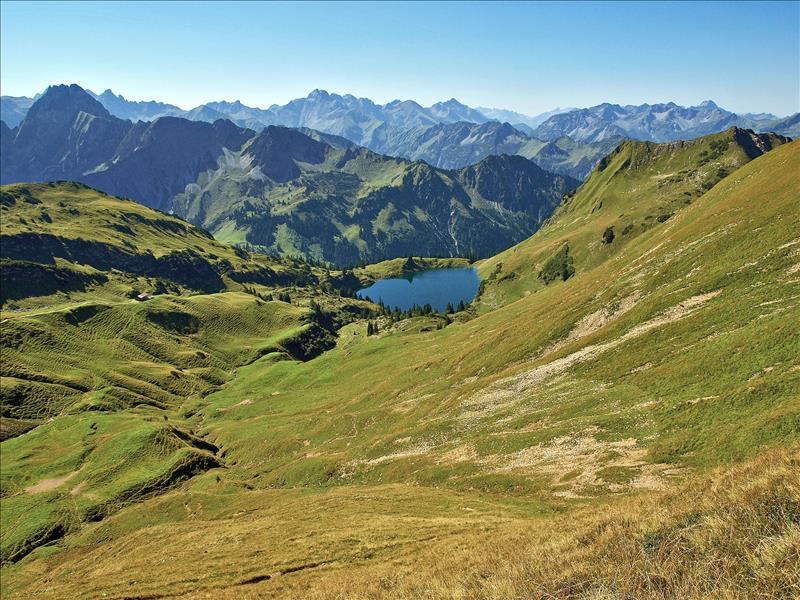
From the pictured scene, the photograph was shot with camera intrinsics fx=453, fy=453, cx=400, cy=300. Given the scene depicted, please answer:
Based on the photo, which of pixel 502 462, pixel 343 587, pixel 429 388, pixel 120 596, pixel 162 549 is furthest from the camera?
pixel 429 388

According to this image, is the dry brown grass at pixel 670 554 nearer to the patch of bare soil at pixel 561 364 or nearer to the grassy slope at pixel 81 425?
the patch of bare soil at pixel 561 364

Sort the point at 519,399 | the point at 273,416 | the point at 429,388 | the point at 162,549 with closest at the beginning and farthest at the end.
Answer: the point at 162,549, the point at 519,399, the point at 429,388, the point at 273,416

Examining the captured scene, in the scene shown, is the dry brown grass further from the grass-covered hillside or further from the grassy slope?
the grassy slope

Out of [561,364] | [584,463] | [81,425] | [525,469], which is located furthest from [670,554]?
[81,425]

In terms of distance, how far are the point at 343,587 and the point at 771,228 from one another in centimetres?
7473

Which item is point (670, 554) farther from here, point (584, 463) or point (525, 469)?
point (525, 469)

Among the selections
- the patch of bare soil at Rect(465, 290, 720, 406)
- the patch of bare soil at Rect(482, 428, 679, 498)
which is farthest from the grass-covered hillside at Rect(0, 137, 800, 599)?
the patch of bare soil at Rect(465, 290, 720, 406)

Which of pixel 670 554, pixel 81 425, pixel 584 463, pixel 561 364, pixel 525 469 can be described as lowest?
pixel 81 425

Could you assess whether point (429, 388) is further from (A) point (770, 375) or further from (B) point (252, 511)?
(A) point (770, 375)

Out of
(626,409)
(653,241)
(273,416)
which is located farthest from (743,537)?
(273,416)

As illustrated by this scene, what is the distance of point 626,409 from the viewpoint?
51.2 m

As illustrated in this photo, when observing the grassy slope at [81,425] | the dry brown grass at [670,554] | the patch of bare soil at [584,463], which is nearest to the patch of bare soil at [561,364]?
the patch of bare soil at [584,463]

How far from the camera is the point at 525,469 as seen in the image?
50.5 m

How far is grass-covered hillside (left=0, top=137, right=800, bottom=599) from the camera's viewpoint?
16.1 m
